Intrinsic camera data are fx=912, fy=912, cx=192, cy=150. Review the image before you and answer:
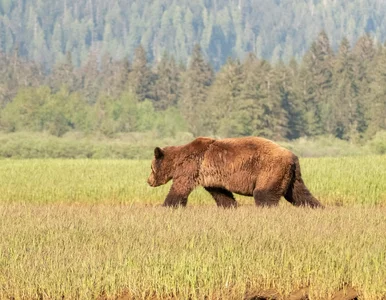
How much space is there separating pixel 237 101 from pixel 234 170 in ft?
202

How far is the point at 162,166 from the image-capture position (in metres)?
14.2

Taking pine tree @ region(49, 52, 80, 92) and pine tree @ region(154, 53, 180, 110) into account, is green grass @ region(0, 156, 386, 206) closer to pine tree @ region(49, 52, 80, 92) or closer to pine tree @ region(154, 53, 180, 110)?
pine tree @ region(154, 53, 180, 110)

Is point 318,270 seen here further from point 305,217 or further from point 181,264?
point 305,217

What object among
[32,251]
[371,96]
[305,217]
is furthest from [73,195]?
[371,96]

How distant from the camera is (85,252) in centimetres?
927

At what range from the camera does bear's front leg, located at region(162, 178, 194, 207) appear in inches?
539

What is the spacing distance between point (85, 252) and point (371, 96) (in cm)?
7343

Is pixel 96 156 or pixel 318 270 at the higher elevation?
pixel 318 270

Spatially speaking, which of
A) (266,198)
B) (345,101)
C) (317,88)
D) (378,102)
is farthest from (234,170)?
(317,88)

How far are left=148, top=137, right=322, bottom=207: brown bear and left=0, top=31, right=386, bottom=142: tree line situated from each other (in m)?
58.4

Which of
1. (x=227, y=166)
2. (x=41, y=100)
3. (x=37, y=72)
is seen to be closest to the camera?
(x=227, y=166)

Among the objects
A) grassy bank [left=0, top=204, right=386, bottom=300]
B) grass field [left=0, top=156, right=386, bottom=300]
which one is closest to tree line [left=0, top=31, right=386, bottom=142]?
grass field [left=0, top=156, right=386, bottom=300]

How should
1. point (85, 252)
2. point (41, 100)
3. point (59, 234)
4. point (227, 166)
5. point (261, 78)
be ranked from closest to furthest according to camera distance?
point (85, 252) → point (59, 234) → point (227, 166) → point (261, 78) → point (41, 100)

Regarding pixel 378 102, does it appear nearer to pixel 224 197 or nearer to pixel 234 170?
pixel 224 197
